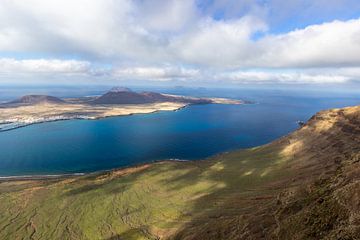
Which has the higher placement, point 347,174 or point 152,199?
point 347,174

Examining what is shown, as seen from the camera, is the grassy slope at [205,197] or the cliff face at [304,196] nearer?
the cliff face at [304,196]

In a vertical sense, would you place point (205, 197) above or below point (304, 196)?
below

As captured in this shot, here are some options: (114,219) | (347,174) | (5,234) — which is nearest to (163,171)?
(114,219)

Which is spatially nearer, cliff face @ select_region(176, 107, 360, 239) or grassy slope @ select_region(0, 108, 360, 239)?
cliff face @ select_region(176, 107, 360, 239)

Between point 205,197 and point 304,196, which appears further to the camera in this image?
point 205,197

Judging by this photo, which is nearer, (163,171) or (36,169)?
(163,171)

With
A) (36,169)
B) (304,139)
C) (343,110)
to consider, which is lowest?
(36,169)

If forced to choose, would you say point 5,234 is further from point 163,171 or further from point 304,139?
point 304,139

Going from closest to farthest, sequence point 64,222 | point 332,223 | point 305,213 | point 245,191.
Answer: point 332,223 → point 305,213 → point 64,222 → point 245,191
